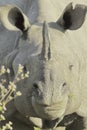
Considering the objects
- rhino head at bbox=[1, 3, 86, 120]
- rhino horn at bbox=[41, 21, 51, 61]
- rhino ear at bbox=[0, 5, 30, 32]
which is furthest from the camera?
rhino ear at bbox=[0, 5, 30, 32]

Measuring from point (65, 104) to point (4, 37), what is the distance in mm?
1962

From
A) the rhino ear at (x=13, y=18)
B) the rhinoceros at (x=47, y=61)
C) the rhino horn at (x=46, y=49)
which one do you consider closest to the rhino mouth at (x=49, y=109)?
the rhinoceros at (x=47, y=61)

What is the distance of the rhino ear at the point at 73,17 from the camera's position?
7508 mm

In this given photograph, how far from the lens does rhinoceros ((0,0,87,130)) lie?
6.69m

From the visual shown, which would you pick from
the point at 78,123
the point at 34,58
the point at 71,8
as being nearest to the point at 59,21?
the point at 71,8

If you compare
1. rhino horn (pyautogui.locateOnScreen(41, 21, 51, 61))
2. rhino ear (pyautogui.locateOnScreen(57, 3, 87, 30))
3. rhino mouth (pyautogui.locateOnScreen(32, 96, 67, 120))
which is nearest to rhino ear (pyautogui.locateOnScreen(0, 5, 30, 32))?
rhino ear (pyautogui.locateOnScreen(57, 3, 87, 30))

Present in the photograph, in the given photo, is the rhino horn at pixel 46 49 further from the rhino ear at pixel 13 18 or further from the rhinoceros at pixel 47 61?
the rhino ear at pixel 13 18

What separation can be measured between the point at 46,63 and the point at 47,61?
29 millimetres

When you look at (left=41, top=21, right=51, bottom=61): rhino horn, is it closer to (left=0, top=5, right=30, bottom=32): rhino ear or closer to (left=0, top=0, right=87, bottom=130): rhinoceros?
(left=0, top=0, right=87, bottom=130): rhinoceros

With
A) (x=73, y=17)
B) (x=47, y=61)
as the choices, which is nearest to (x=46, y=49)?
(x=47, y=61)

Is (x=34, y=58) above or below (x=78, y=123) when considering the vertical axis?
above

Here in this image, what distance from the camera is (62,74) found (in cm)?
684

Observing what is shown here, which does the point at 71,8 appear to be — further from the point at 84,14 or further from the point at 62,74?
the point at 62,74

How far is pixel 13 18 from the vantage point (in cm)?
763
